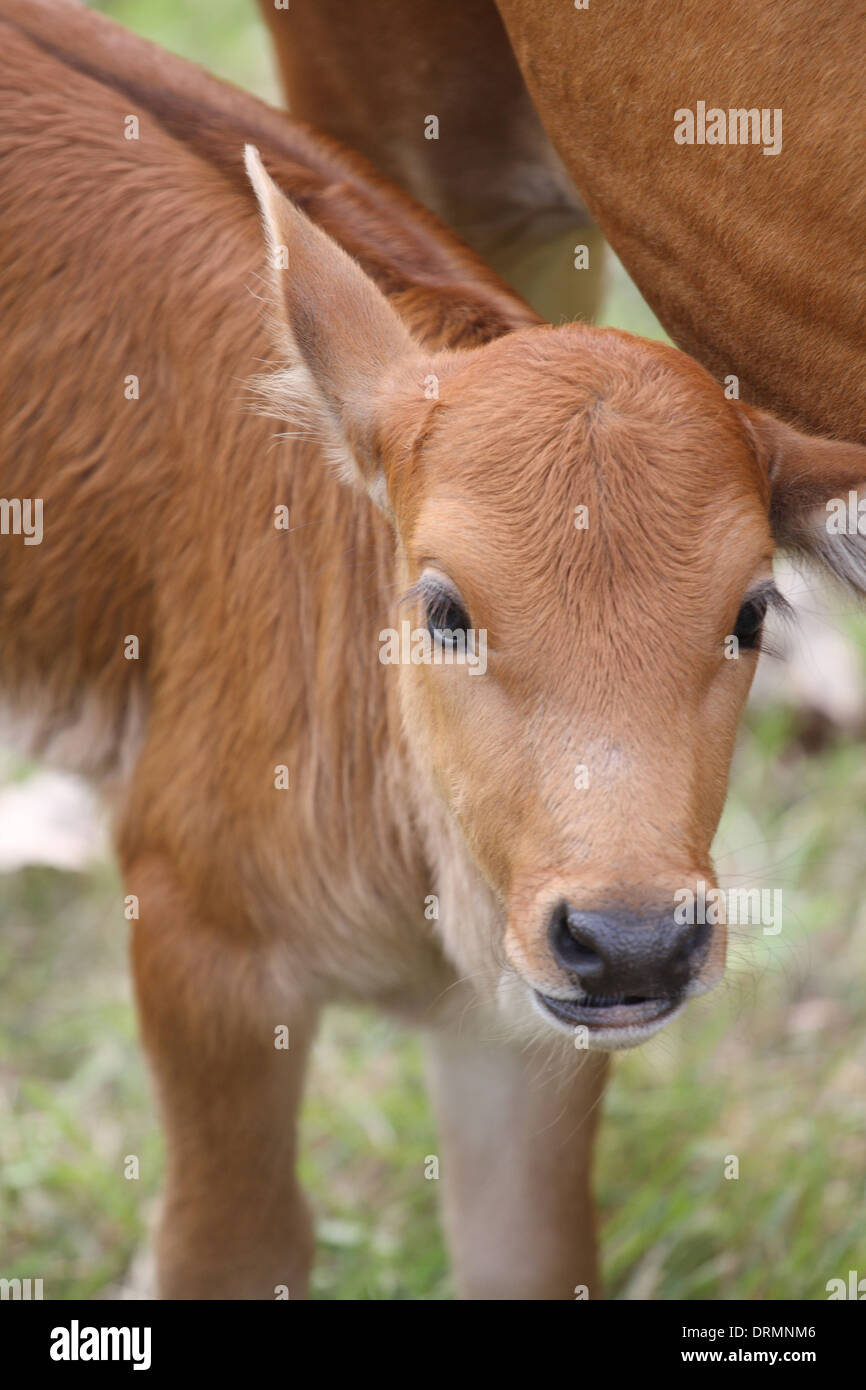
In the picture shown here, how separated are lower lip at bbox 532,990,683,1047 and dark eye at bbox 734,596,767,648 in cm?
74

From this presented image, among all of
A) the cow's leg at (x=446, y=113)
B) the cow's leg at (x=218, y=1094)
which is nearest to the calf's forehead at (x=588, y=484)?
the cow's leg at (x=218, y=1094)

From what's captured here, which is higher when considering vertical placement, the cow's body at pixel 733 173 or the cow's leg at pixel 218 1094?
the cow's body at pixel 733 173

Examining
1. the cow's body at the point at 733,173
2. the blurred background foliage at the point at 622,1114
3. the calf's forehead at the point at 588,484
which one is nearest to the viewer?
the calf's forehead at the point at 588,484

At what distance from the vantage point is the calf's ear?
371 centimetres

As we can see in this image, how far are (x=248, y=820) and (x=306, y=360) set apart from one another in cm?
116

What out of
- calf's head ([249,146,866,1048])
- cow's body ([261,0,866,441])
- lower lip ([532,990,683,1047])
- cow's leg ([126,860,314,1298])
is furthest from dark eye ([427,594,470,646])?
cow's leg ([126,860,314,1298])

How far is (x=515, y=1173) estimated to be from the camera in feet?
16.3

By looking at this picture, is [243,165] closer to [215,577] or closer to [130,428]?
[130,428]

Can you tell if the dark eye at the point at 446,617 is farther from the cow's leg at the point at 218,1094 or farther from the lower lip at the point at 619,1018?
the cow's leg at the point at 218,1094

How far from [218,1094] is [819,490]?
204 cm

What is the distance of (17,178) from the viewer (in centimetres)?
449

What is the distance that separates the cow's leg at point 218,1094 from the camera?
4.29 meters

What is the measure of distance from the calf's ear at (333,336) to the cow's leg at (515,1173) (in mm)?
1819
